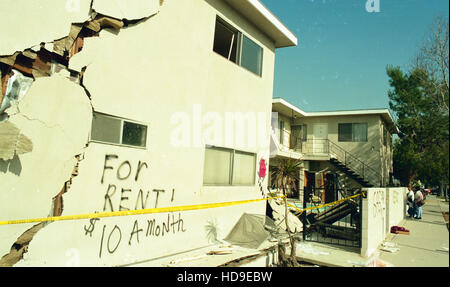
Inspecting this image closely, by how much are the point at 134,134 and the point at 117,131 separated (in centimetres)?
35

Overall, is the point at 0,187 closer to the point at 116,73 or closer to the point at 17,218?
the point at 17,218

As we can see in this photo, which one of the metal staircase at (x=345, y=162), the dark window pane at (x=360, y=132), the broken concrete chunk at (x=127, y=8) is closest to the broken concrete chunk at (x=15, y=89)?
the broken concrete chunk at (x=127, y=8)

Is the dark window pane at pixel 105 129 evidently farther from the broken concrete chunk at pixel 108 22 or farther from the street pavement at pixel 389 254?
the street pavement at pixel 389 254

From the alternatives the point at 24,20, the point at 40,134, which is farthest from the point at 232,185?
the point at 24,20

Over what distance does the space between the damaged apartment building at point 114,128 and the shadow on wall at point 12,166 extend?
0.06 feet

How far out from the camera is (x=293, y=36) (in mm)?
9797

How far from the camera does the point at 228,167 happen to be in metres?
7.60

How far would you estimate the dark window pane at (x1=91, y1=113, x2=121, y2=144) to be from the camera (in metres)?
4.46

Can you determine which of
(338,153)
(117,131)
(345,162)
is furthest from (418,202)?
(117,131)

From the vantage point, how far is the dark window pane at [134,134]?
4914mm

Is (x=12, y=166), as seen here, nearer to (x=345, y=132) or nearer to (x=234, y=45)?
(x=234, y=45)

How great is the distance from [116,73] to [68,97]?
36.2 inches

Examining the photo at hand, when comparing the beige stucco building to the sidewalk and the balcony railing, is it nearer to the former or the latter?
the balcony railing

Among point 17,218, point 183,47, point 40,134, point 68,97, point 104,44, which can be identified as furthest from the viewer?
point 183,47
